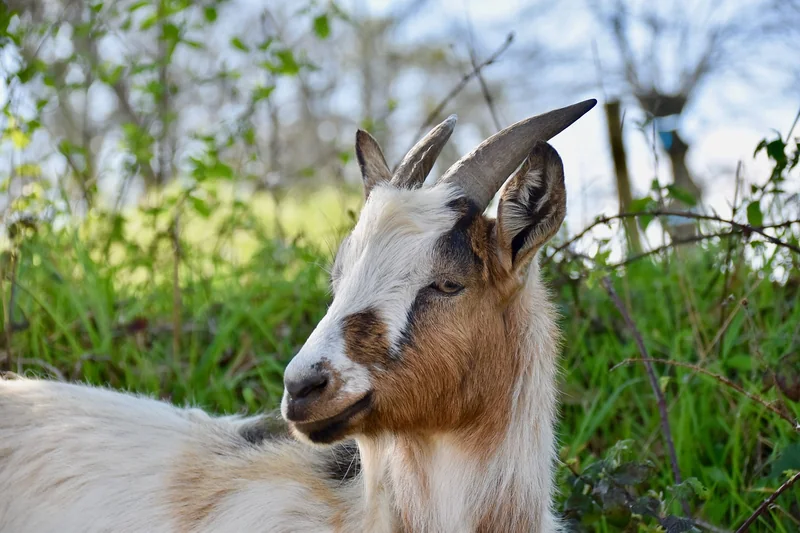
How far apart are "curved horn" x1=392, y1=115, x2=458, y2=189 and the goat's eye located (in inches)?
19.8

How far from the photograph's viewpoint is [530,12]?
33.9 ft

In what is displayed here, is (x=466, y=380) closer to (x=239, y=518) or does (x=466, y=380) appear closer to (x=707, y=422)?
(x=239, y=518)

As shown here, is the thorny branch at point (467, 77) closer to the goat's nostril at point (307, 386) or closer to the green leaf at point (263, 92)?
the green leaf at point (263, 92)

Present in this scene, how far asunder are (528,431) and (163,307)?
311 cm

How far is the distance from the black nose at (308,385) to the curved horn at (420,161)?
0.90 m

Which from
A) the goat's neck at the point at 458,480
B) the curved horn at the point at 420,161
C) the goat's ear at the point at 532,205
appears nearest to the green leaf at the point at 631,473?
the goat's neck at the point at 458,480

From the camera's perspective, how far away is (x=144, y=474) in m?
3.03

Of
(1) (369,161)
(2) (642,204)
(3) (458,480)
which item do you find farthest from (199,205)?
(3) (458,480)

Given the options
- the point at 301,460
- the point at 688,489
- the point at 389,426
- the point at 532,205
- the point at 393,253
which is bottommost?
the point at 688,489

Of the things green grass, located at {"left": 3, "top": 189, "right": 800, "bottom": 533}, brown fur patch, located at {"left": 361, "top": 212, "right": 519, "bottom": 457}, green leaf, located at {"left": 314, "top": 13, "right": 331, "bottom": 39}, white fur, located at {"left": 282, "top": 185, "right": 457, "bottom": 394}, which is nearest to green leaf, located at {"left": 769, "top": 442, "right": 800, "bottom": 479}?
green grass, located at {"left": 3, "top": 189, "right": 800, "bottom": 533}

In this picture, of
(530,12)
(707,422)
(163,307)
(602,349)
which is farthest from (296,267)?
(530,12)

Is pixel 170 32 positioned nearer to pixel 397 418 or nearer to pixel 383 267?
pixel 383 267

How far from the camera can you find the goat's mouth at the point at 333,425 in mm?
2533

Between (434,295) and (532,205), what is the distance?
1.36ft
